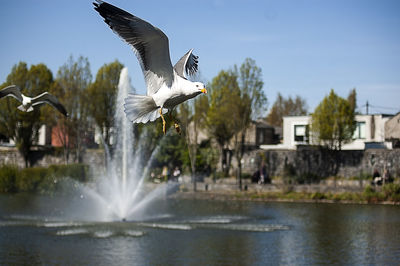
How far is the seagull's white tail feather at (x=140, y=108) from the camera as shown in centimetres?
1047

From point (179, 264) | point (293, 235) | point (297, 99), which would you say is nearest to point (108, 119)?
point (293, 235)

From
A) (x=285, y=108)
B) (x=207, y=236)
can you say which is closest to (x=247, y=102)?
(x=207, y=236)

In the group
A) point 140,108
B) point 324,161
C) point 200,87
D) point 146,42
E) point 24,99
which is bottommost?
point 324,161

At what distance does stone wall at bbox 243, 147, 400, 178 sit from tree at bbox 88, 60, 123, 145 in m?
11.0

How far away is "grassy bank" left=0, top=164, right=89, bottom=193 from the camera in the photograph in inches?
1641

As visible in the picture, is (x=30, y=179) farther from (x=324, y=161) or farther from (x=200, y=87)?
(x=200, y=87)

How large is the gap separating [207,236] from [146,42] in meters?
14.6

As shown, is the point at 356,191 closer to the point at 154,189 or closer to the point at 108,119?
the point at 154,189

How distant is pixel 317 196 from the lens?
35781mm

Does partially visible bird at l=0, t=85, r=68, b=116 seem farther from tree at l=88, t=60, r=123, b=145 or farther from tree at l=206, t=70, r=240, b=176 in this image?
tree at l=88, t=60, r=123, b=145

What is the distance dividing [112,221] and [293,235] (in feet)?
26.2

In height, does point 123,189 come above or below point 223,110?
below

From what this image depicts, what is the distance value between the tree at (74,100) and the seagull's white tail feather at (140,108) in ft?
122

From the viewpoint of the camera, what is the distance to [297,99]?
330 feet
